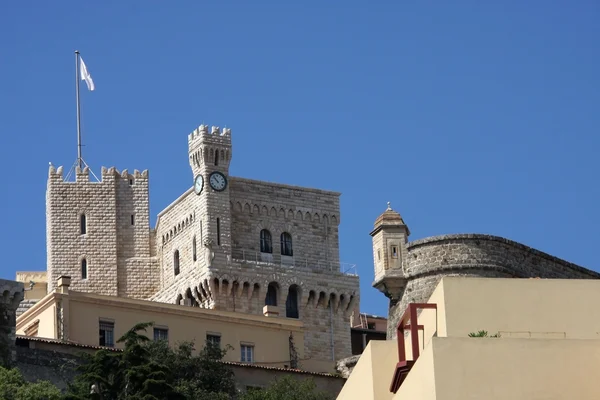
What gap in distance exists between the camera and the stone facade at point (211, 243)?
3250 inches

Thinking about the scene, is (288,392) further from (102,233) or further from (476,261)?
(102,233)

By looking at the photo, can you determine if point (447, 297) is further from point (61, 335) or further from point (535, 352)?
point (61, 335)

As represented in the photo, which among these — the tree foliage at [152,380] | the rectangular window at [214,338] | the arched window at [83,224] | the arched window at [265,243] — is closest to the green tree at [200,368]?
the tree foliage at [152,380]

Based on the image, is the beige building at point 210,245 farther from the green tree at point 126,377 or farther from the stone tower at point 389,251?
the green tree at point 126,377

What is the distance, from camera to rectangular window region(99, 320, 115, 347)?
62.8m

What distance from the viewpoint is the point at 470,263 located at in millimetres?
42406

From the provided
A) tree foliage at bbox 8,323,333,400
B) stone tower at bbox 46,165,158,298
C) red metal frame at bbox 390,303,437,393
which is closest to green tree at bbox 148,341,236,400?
tree foliage at bbox 8,323,333,400

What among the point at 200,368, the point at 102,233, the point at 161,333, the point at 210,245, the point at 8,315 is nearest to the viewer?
the point at 8,315

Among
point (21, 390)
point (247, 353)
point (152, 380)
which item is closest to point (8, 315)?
point (21, 390)

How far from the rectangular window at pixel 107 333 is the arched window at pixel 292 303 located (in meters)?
20.0

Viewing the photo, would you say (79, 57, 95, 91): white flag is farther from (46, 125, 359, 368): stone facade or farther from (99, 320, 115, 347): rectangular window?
(99, 320, 115, 347): rectangular window

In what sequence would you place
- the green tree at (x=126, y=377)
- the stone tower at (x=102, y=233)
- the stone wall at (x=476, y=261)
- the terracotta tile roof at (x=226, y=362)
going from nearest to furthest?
the green tree at (x=126, y=377), the stone wall at (x=476, y=261), the terracotta tile roof at (x=226, y=362), the stone tower at (x=102, y=233)

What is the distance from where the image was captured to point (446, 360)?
→ 1978cm

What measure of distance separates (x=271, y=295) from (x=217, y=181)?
20.2 feet
